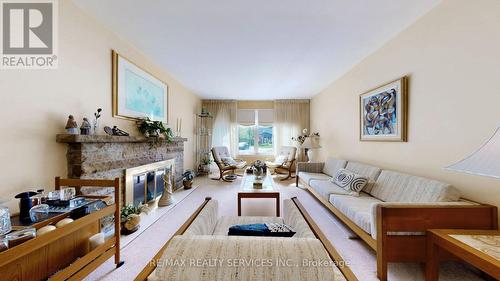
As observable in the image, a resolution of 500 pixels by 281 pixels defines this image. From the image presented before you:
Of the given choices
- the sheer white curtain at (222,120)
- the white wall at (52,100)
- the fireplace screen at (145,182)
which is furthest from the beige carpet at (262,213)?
the sheer white curtain at (222,120)

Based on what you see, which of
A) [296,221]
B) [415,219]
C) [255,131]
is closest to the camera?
[296,221]

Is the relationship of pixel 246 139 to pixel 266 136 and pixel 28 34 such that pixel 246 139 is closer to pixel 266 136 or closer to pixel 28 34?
pixel 266 136

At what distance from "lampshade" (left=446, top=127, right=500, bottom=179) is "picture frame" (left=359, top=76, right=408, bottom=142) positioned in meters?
1.24

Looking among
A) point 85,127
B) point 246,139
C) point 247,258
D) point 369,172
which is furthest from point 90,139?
point 246,139

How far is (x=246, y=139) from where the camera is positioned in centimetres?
628

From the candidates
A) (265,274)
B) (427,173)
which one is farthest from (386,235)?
(265,274)

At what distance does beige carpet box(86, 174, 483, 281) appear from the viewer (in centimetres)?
155

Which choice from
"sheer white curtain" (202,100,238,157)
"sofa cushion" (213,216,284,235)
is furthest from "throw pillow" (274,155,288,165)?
"sofa cushion" (213,216,284,235)

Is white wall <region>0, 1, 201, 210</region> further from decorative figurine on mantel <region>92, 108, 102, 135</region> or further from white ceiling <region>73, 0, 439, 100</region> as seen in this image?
white ceiling <region>73, 0, 439, 100</region>

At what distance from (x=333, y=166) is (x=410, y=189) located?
1717 millimetres

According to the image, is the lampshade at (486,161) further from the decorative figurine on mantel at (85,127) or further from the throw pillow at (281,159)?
the throw pillow at (281,159)

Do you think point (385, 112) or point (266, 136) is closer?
point (385, 112)

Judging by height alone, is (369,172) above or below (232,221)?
above

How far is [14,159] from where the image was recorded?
4.71ft
